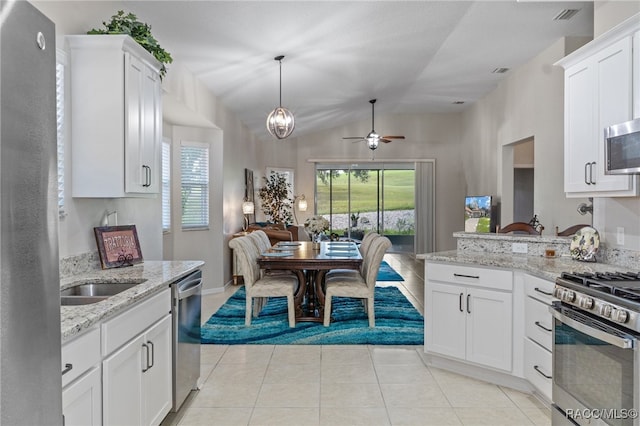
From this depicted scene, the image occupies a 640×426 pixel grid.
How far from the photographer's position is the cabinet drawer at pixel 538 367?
2645mm

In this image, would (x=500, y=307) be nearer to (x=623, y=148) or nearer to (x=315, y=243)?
(x=623, y=148)

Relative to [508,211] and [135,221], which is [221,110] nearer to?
[135,221]

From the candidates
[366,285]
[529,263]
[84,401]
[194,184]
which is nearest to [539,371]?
[529,263]

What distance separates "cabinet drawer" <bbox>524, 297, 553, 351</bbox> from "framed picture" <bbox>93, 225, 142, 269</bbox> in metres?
2.71

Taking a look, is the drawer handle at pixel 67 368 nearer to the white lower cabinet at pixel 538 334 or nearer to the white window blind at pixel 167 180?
the white lower cabinet at pixel 538 334

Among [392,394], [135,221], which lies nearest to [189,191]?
[135,221]

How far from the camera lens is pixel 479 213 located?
7445 mm

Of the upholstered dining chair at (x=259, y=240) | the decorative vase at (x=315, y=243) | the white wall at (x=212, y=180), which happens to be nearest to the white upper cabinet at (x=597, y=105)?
the decorative vase at (x=315, y=243)

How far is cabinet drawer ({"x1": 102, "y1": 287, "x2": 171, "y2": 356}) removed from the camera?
1.74m

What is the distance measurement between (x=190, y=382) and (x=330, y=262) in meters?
1.93

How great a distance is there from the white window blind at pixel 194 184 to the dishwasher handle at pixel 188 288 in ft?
10.5

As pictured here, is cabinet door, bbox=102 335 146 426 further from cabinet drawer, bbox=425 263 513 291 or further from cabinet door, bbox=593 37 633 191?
cabinet door, bbox=593 37 633 191

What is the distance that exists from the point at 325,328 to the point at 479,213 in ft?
13.7

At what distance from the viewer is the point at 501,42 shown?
5.18 meters
